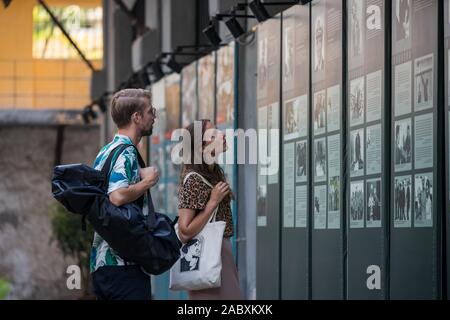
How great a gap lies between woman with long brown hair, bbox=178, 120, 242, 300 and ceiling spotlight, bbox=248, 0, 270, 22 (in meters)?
4.41

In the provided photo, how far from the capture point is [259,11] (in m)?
11.5

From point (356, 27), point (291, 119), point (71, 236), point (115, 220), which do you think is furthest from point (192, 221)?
point (71, 236)

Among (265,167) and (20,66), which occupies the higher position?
(20,66)

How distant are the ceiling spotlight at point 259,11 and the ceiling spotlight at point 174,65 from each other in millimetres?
4245

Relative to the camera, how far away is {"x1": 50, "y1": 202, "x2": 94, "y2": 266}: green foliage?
851 inches

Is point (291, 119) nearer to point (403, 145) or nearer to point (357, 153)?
point (357, 153)

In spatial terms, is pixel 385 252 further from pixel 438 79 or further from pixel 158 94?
pixel 158 94

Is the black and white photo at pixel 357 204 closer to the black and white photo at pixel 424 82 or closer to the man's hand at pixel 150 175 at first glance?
the black and white photo at pixel 424 82

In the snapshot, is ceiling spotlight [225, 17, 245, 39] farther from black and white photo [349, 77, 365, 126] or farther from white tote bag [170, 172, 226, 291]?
white tote bag [170, 172, 226, 291]

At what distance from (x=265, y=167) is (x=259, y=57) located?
112 cm

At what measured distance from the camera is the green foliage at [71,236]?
70.9ft

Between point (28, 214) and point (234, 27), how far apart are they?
39.8ft

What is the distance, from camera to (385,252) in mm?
8805

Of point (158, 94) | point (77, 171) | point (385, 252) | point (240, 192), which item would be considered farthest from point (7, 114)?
point (77, 171)
